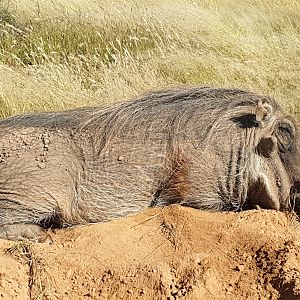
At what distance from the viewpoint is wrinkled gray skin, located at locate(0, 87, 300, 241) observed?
15.3ft

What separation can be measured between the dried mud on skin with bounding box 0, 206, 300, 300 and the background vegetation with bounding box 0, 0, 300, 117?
6.29 feet

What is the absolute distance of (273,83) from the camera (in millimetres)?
6793

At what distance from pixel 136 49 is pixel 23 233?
3.32 meters

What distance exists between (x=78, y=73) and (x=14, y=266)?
313cm

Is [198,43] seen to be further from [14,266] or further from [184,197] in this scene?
[14,266]

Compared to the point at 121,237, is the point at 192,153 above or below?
above

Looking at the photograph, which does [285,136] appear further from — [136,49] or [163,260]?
[136,49]

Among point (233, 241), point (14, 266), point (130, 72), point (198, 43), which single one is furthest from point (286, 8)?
point (14, 266)

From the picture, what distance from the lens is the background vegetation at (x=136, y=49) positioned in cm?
660

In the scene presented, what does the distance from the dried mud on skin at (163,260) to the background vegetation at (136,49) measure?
192 centimetres

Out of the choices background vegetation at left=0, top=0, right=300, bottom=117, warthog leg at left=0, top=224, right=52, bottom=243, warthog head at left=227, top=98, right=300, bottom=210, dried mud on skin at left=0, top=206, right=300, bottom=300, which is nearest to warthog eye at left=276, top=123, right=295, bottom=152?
warthog head at left=227, top=98, right=300, bottom=210

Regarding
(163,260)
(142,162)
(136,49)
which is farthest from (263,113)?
(136,49)

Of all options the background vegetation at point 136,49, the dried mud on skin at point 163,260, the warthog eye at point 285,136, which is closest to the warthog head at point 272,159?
the warthog eye at point 285,136

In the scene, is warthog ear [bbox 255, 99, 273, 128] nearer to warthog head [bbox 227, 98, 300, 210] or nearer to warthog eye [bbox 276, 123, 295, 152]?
warthog head [bbox 227, 98, 300, 210]
